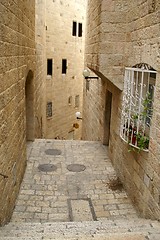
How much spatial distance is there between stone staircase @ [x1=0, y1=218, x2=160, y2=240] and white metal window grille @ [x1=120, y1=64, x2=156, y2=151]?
1506 millimetres

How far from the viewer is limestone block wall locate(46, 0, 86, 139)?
1479 centimetres

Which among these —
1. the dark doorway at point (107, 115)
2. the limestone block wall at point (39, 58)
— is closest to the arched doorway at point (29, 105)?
the limestone block wall at point (39, 58)

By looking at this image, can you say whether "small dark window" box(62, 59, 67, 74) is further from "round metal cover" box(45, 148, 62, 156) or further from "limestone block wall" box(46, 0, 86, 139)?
"round metal cover" box(45, 148, 62, 156)

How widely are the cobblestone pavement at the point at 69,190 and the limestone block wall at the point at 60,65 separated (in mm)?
7312

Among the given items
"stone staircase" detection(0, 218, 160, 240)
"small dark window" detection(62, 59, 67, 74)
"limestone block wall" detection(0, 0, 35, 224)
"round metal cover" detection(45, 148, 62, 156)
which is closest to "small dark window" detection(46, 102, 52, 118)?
"small dark window" detection(62, 59, 67, 74)

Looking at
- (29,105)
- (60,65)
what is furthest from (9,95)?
(60,65)

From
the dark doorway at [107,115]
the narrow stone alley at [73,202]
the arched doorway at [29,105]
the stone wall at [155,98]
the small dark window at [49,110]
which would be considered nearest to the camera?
the narrow stone alley at [73,202]

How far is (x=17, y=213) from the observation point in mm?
5059

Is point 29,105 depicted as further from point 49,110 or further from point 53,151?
point 49,110

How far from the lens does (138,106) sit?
4895 millimetres

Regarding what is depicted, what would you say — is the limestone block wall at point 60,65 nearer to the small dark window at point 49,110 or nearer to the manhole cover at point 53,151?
→ the small dark window at point 49,110

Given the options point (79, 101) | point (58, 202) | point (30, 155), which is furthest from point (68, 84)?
point (58, 202)

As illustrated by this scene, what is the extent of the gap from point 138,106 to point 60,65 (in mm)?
11868

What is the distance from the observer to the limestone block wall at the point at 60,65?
14789 millimetres
